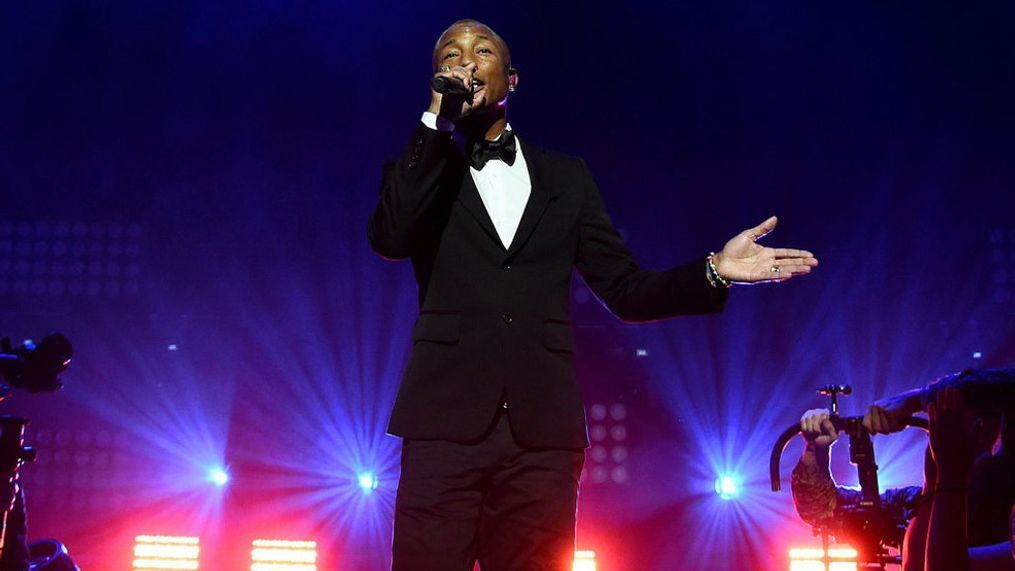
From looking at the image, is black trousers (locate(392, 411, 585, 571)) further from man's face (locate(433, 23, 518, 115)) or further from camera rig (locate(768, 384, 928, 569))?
camera rig (locate(768, 384, 928, 569))

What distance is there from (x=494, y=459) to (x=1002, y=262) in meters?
6.34

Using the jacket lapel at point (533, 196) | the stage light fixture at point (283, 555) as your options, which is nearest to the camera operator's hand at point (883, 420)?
the jacket lapel at point (533, 196)

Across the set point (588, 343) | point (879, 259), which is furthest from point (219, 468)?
point (879, 259)

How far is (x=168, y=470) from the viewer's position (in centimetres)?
680

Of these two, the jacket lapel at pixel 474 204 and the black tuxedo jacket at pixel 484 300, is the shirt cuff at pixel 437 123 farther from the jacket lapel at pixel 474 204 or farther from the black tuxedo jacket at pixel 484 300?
the jacket lapel at pixel 474 204

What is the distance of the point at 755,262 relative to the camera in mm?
1596

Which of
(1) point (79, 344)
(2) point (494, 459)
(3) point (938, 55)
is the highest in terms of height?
(3) point (938, 55)

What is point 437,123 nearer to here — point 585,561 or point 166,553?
point 585,561

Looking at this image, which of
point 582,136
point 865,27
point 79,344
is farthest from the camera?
point 79,344

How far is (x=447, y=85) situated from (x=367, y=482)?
18.8 feet

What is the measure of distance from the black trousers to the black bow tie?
593 millimetres

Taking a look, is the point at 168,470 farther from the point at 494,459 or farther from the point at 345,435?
the point at 494,459

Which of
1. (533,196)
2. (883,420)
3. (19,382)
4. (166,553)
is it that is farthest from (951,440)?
(166,553)

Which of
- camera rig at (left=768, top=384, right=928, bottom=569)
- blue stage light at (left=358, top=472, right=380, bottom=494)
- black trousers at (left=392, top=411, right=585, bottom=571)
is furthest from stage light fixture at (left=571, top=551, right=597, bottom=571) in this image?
black trousers at (left=392, top=411, right=585, bottom=571)
